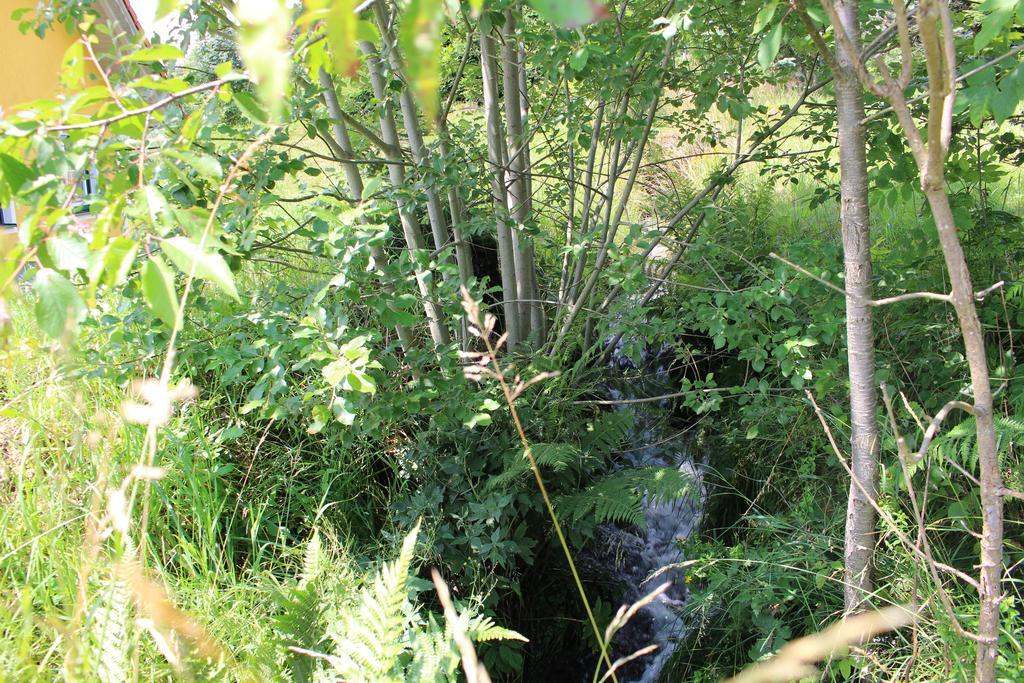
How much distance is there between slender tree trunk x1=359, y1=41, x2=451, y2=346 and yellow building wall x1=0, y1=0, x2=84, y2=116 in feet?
15.1

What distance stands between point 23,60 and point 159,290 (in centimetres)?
792

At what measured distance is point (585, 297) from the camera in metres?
3.75

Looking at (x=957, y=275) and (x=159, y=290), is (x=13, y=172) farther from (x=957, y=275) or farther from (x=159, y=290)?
(x=957, y=275)

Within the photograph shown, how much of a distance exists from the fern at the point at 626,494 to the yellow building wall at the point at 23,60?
19.9 ft

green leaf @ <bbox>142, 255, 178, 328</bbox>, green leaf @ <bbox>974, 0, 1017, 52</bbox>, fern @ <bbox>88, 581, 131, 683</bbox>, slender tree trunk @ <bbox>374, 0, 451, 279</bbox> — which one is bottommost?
fern @ <bbox>88, 581, 131, 683</bbox>

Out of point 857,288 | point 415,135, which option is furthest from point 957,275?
point 415,135

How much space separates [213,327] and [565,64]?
1.63 m

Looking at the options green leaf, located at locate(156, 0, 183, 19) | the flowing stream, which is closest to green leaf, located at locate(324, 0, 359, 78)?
green leaf, located at locate(156, 0, 183, 19)

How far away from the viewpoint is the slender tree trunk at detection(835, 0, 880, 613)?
6.53 ft

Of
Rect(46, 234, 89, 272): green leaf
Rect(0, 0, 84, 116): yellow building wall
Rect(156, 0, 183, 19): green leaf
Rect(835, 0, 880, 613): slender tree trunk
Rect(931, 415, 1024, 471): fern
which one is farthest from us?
Rect(0, 0, 84, 116): yellow building wall

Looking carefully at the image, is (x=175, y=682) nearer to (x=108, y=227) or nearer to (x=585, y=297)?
(x=108, y=227)

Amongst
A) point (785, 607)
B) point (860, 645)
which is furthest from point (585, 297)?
point (860, 645)

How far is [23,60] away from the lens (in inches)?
281

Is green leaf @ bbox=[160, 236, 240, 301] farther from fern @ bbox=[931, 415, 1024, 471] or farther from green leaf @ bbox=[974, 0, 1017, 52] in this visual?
fern @ bbox=[931, 415, 1024, 471]
